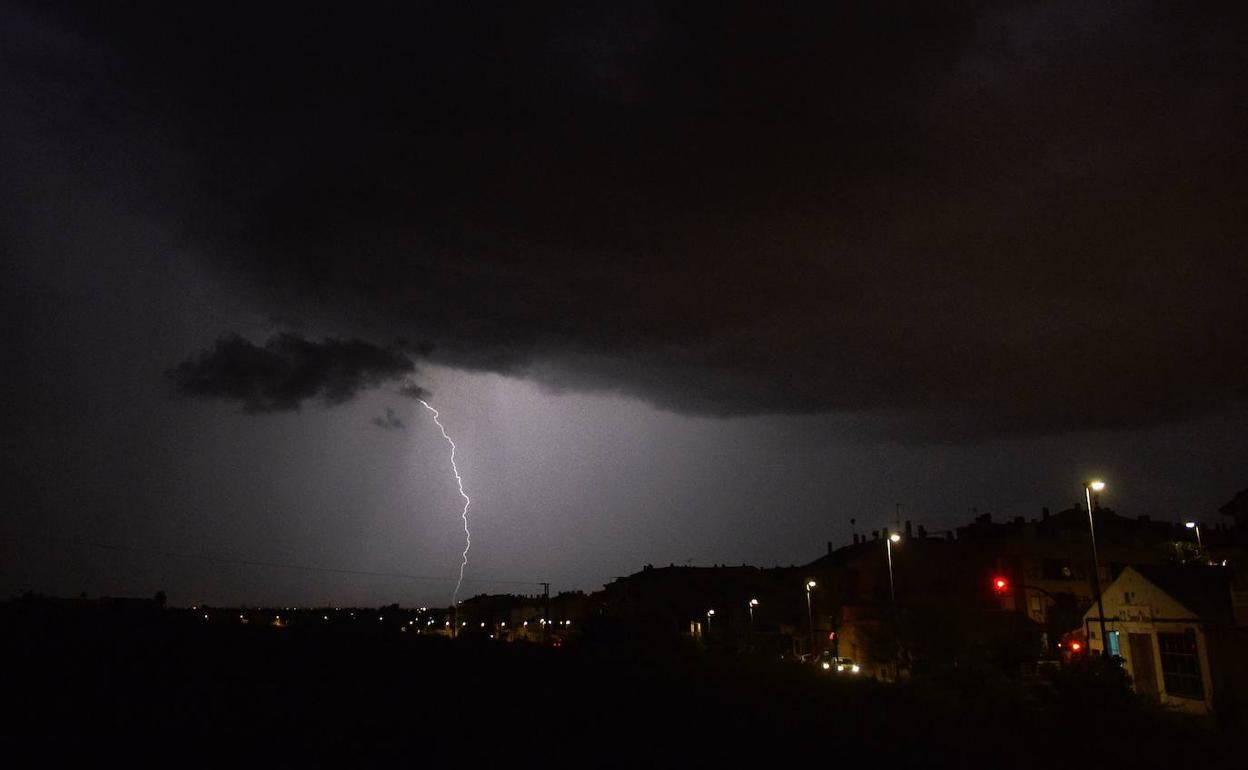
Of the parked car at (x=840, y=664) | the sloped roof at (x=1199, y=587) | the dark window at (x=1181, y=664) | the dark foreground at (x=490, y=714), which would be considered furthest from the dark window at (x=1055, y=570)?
the dark foreground at (x=490, y=714)

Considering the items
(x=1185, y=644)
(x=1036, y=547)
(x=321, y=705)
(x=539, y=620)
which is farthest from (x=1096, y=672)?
(x=539, y=620)

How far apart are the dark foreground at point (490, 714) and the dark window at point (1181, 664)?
9.79 m

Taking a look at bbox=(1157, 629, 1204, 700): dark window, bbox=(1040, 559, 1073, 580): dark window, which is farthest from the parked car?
bbox=(1157, 629, 1204, 700): dark window

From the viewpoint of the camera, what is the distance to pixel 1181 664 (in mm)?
31875

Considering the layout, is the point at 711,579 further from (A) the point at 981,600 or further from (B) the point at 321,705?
(B) the point at 321,705

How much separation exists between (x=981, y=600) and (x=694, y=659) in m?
35.3

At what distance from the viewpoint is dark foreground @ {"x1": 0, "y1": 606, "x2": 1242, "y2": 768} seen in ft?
46.5

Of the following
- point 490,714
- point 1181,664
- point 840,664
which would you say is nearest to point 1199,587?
point 1181,664

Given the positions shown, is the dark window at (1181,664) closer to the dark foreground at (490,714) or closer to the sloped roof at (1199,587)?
the sloped roof at (1199,587)

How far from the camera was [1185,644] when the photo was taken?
1248 inches

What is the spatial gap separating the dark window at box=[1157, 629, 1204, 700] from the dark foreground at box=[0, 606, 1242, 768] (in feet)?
32.1

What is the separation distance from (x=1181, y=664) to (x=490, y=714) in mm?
25167

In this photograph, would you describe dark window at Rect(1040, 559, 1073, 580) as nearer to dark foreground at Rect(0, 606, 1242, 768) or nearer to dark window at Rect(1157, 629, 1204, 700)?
dark window at Rect(1157, 629, 1204, 700)

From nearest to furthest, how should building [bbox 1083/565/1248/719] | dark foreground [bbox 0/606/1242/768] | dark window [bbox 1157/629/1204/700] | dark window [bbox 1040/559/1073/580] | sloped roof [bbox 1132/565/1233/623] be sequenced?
dark foreground [bbox 0/606/1242/768], building [bbox 1083/565/1248/719], sloped roof [bbox 1132/565/1233/623], dark window [bbox 1157/629/1204/700], dark window [bbox 1040/559/1073/580]
